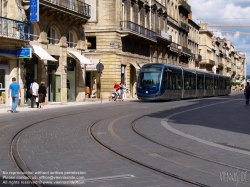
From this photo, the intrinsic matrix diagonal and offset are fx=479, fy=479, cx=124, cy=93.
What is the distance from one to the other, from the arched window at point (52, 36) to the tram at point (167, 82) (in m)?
6.73

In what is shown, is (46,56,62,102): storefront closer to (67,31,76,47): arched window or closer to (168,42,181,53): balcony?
(67,31,76,47): arched window

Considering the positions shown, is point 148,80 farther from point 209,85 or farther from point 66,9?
point 209,85

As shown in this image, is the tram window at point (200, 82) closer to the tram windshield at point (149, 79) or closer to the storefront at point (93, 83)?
the storefront at point (93, 83)

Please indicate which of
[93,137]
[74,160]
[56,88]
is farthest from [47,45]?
[74,160]

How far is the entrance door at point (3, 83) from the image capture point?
2765 cm

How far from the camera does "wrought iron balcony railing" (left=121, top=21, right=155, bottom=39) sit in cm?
4622

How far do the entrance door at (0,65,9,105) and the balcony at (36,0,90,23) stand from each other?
207 inches

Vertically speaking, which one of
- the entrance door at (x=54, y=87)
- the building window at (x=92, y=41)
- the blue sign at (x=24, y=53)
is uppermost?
the building window at (x=92, y=41)

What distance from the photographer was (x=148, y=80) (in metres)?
35.3

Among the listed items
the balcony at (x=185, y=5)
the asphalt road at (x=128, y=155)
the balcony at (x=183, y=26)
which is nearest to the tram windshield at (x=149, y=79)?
the asphalt road at (x=128, y=155)

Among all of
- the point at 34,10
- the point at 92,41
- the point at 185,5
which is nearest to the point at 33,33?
the point at 34,10

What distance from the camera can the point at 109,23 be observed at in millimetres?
44750

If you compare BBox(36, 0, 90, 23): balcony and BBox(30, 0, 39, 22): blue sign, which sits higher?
BBox(36, 0, 90, 23): balcony

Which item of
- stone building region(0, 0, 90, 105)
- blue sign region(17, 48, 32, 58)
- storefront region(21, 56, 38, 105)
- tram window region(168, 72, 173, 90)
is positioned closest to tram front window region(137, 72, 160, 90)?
tram window region(168, 72, 173, 90)
